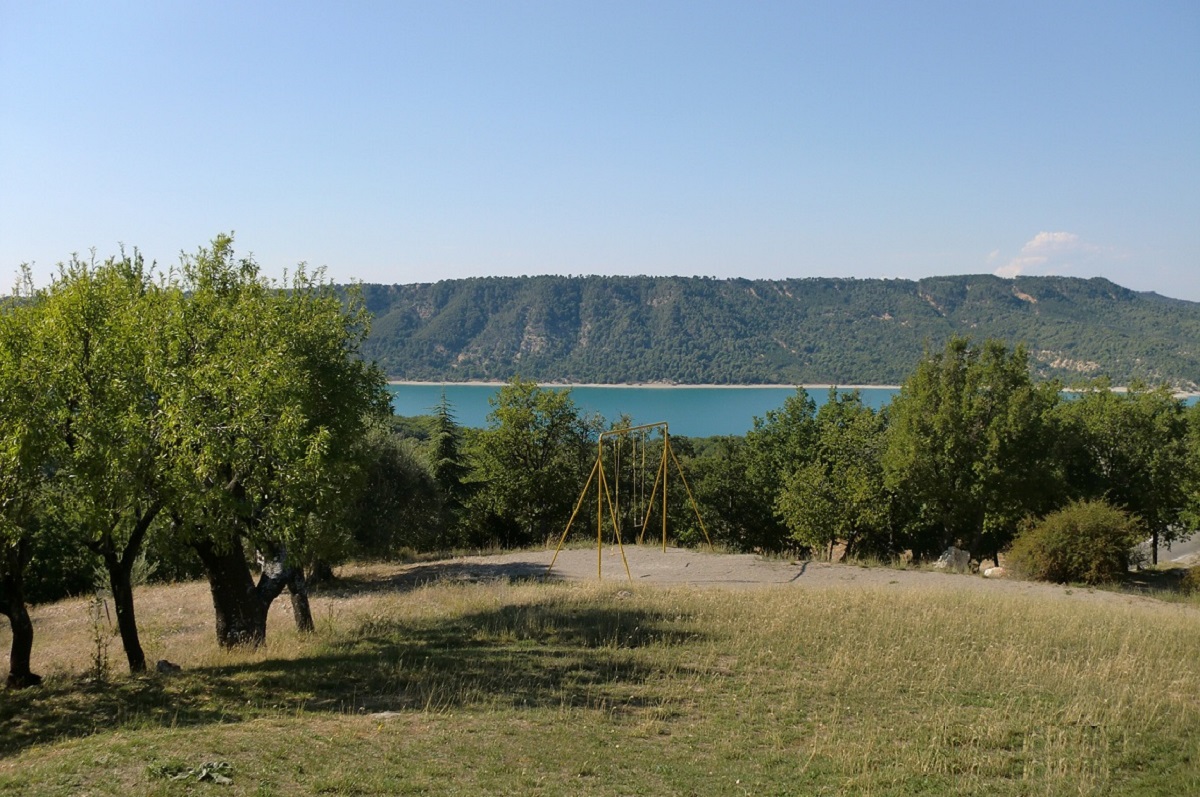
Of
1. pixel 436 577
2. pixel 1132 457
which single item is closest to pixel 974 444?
pixel 1132 457

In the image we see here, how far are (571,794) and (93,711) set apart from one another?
5869mm

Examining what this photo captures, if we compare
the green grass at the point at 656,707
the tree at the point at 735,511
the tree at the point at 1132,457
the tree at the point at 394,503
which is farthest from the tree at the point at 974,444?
the tree at the point at 394,503

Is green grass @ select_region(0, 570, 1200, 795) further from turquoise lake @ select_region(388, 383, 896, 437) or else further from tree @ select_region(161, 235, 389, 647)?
turquoise lake @ select_region(388, 383, 896, 437)

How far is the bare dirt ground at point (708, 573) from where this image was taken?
2059cm

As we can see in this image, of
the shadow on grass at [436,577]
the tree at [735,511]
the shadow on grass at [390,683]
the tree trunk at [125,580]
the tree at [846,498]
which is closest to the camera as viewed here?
the shadow on grass at [390,683]

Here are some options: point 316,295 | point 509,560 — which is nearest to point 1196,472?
point 509,560

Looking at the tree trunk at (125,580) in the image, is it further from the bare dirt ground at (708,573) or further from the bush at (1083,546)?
the bush at (1083,546)

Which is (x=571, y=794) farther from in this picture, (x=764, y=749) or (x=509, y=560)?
(x=509, y=560)

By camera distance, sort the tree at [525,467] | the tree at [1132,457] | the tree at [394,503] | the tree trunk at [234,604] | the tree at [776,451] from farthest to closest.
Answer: the tree at [776,451]
the tree at [525,467]
the tree at [1132,457]
the tree at [394,503]
the tree trunk at [234,604]

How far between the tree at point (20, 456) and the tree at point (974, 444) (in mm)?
26067

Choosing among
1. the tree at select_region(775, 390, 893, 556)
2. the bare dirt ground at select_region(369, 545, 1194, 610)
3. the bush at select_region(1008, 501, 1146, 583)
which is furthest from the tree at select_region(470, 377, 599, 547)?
the bush at select_region(1008, 501, 1146, 583)

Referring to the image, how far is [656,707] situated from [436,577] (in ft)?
49.1

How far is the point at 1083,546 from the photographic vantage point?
21.8 m

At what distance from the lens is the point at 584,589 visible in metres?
19.6
